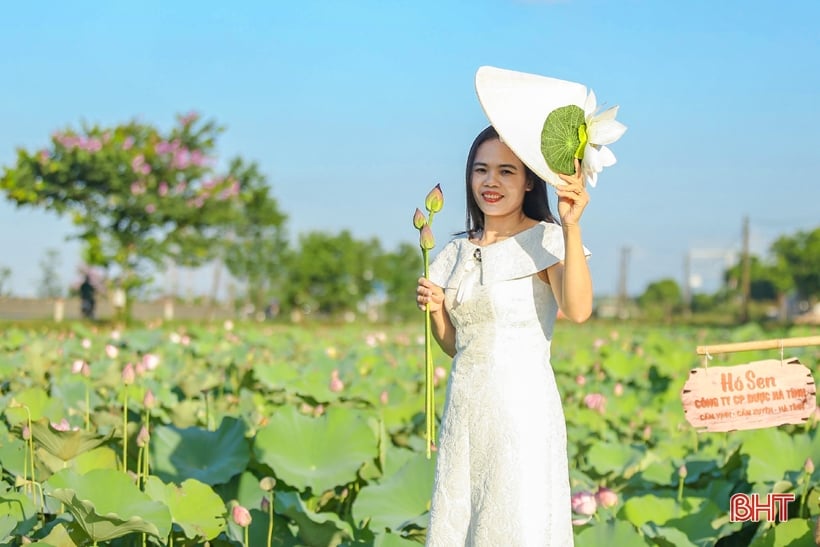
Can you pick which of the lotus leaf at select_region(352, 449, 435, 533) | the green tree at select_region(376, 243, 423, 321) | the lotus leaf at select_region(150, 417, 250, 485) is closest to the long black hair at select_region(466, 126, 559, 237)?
the lotus leaf at select_region(352, 449, 435, 533)

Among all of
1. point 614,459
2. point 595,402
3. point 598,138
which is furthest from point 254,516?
point 595,402

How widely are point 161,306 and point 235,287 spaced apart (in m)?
2.74

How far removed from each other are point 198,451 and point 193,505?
1.91 feet

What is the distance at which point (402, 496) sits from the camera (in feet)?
8.65

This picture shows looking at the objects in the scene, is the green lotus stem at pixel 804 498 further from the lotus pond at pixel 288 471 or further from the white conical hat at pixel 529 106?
the white conical hat at pixel 529 106

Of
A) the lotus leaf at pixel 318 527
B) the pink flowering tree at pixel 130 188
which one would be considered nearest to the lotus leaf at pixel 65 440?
the lotus leaf at pixel 318 527

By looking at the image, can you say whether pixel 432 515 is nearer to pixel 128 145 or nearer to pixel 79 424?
pixel 79 424

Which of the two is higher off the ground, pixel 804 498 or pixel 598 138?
pixel 598 138

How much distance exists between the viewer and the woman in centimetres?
175

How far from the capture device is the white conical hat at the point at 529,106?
173 centimetres

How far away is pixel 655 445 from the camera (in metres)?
4.45

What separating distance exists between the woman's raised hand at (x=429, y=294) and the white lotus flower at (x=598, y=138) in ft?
1.11

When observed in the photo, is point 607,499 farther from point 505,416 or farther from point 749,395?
point 505,416

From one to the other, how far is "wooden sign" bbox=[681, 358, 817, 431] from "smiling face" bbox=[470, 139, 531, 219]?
0.46 m
